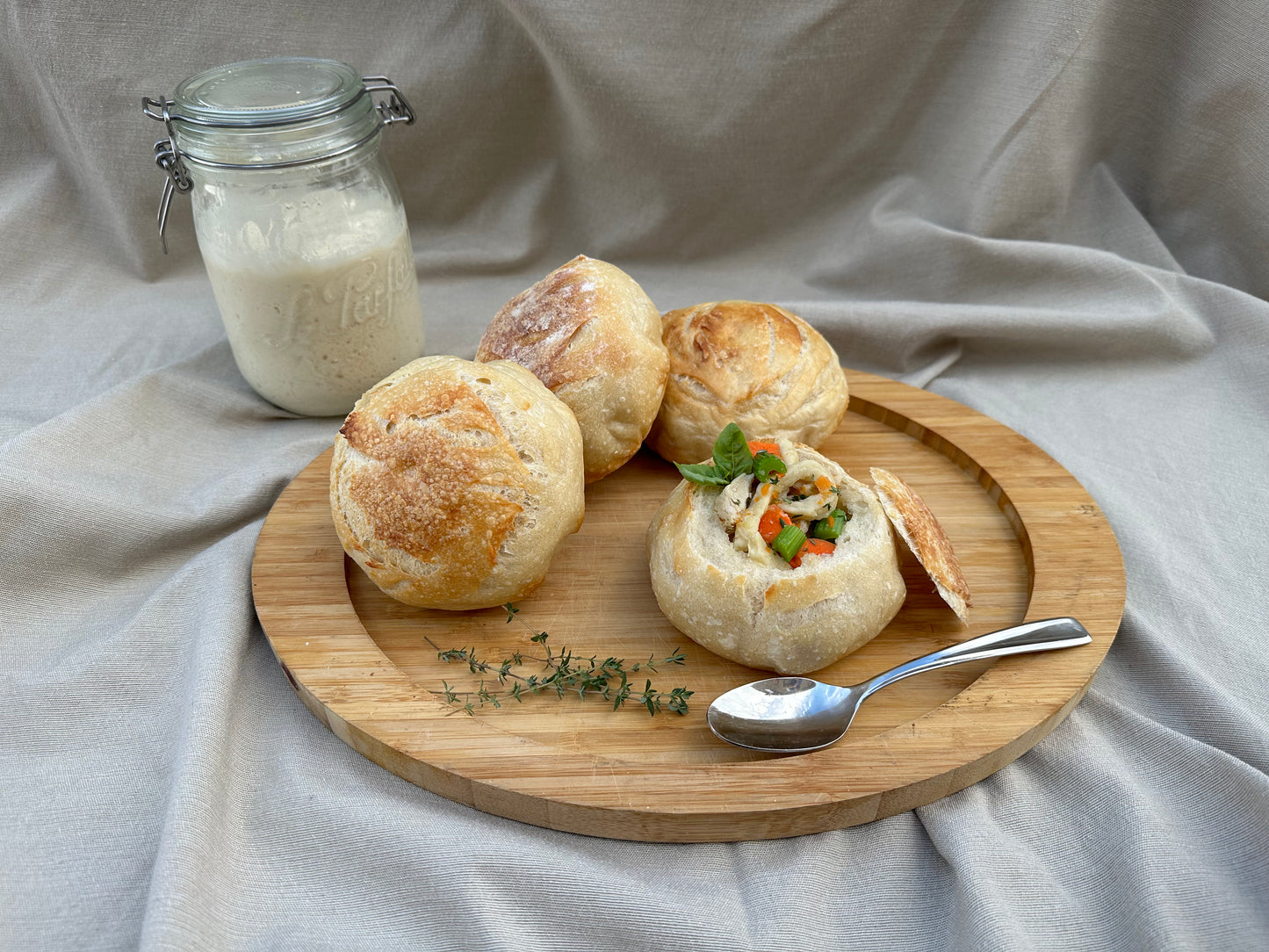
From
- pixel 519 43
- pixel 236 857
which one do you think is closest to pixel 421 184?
pixel 519 43

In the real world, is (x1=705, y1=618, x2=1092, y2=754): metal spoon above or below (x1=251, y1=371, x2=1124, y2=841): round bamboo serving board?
above

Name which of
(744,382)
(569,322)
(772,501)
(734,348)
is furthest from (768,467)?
(569,322)

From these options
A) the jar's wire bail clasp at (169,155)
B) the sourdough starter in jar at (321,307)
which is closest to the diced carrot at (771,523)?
the sourdough starter in jar at (321,307)

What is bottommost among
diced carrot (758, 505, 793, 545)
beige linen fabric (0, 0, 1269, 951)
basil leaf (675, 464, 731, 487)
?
beige linen fabric (0, 0, 1269, 951)

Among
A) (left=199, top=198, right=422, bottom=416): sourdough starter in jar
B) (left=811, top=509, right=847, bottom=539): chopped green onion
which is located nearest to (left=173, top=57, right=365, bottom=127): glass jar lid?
(left=199, top=198, right=422, bottom=416): sourdough starter in jar

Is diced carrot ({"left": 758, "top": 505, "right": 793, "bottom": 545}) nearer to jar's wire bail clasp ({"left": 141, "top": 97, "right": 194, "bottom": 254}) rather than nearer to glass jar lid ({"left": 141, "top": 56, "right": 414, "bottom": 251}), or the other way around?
glass jar lid ({"left": 141, "top": 56, "right": 414, "bottom": 251})

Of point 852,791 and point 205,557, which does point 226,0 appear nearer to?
point 205,557

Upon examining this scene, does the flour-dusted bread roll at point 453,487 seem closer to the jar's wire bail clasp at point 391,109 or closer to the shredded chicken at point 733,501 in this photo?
the shredded chicken at point 733,501
